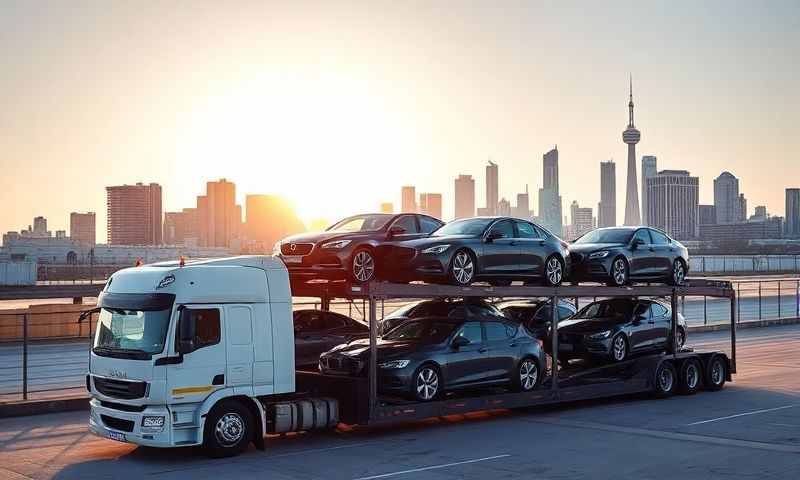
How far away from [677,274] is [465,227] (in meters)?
6.55

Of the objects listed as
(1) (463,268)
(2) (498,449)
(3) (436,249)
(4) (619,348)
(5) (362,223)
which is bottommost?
(2) (498,449)

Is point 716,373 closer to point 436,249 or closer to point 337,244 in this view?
point 436,249

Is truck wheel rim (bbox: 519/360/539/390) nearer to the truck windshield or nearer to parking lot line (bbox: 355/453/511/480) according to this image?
parking lot line (bbox: 355/453/511/480)

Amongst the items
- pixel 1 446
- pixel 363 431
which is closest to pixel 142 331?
pixel 1 446

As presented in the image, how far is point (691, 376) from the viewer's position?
2081 cm

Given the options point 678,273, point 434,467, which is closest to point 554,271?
point 678,273

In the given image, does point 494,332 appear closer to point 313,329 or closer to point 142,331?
point 313,329

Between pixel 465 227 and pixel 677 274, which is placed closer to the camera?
pixel 465 227

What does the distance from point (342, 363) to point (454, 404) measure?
202 cm

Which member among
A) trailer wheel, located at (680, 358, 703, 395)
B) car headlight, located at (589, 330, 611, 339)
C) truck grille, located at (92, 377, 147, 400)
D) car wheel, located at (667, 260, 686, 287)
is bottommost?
trailer wheel, located at (680, 358, 703, 395)

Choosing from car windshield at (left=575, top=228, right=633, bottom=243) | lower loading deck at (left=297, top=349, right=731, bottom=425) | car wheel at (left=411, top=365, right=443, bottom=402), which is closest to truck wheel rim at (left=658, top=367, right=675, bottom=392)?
lower loading deck at (left=297, top=349, right=731, bottom=425)

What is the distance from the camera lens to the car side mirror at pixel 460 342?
632 inches

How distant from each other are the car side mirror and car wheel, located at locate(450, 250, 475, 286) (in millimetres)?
965

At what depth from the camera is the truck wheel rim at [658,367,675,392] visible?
19.9 meters
